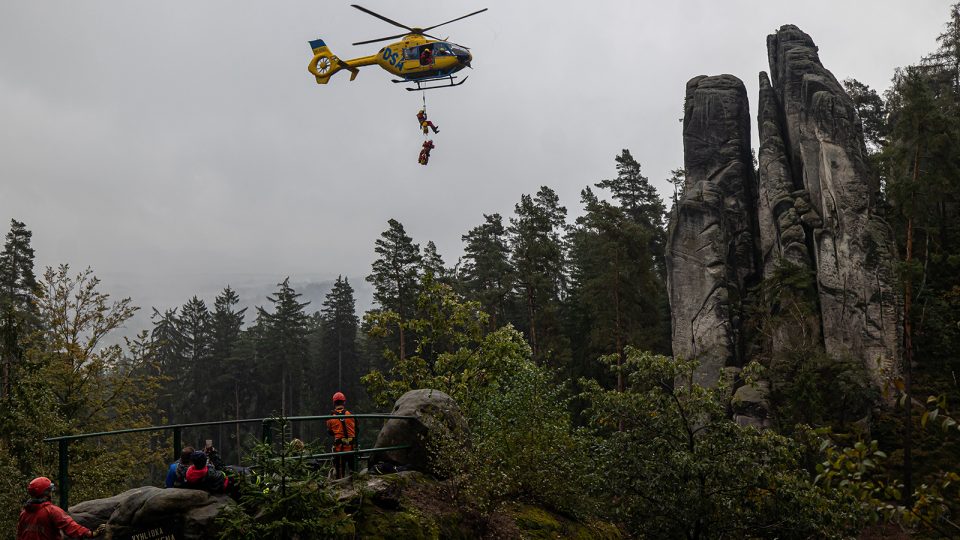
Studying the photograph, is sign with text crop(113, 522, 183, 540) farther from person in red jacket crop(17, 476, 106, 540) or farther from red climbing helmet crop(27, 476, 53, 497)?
red climbing helmet crop(27, 476, 53, 497)

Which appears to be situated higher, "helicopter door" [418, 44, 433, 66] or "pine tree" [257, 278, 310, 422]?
"helicopter door" [418, 44, 433, 66]

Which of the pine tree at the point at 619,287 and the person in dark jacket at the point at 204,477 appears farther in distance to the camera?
the pine tree at the point at 619,287

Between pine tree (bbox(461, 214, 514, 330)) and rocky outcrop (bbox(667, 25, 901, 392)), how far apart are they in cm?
1230

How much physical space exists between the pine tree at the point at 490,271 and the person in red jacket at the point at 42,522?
39881 mm

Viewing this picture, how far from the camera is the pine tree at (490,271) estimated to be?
49.1m

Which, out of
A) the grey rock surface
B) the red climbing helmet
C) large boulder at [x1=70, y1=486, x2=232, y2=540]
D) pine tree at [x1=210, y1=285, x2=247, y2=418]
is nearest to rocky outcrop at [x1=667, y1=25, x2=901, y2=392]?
the grey rock surface

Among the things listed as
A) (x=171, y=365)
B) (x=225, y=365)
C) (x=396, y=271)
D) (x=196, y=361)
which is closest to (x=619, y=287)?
(x=396, y=271)

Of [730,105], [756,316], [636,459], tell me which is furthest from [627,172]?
[636,459]

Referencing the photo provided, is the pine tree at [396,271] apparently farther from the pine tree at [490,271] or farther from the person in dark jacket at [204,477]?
the person in dark jacket at [204,477]

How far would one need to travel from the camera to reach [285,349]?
6362cm

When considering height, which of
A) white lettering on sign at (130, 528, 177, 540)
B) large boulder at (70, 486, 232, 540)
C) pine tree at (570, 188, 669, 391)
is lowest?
white lettering on sign at (130, 528, 177, 540)

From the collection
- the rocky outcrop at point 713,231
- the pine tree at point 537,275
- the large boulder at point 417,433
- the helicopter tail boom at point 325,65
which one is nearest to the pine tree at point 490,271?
the pine tree at point 537,275

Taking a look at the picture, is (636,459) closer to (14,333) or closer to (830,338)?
(14,333)

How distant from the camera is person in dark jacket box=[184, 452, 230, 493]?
9102mm
